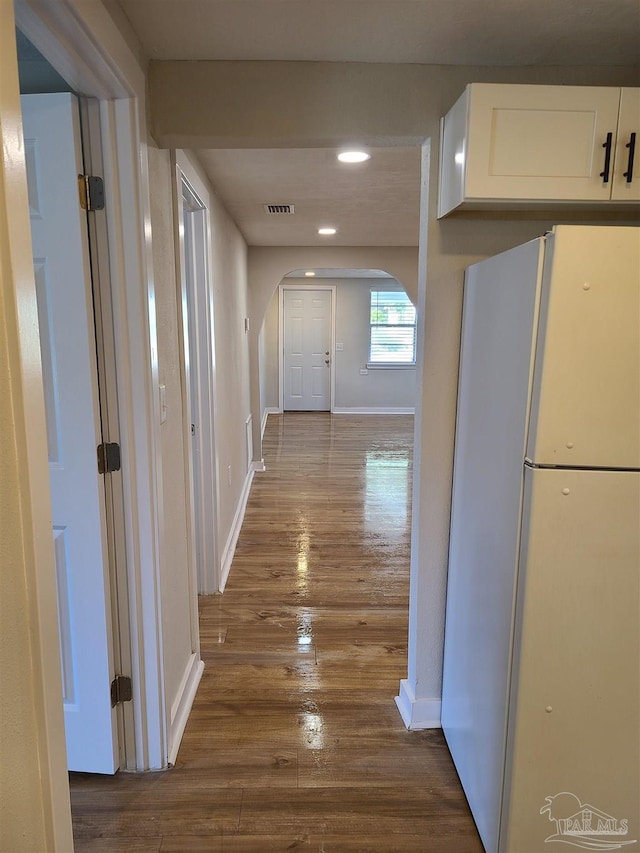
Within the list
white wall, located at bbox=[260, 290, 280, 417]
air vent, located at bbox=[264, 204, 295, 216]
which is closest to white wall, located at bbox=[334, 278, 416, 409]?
white wall, located at bbox=[260, 290, 280, 417]

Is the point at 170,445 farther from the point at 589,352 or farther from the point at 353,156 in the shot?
the point at 353,156

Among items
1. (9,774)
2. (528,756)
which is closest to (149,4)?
(9,774)

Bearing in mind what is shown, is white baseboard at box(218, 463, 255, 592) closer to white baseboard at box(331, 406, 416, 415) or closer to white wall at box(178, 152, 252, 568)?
white wall at box(178, 152, 252, 568)

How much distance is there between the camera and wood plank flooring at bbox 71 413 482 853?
1557 mm

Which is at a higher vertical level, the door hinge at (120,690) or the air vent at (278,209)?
the air vent at (278,209)

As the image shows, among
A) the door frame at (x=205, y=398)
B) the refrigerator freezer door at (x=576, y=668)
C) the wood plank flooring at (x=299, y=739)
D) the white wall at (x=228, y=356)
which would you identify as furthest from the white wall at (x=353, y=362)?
the refrigerator freezer door at (x=576, y=668)

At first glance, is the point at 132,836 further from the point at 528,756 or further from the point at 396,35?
the point at 396,35

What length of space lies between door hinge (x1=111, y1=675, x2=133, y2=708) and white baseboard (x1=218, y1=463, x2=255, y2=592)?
129 cm

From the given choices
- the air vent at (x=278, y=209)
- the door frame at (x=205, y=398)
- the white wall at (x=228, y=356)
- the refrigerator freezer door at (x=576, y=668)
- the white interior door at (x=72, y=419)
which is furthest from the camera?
the air vent at (x=278, y=209)

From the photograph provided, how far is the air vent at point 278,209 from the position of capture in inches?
132

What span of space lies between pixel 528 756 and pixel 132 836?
116cm

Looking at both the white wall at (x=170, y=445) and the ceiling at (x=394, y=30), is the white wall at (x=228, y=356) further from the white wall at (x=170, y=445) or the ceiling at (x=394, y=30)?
the ceiling at (x=394, y=30)

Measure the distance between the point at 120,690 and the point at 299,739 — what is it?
681 millimetres

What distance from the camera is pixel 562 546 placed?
4.12 feet
